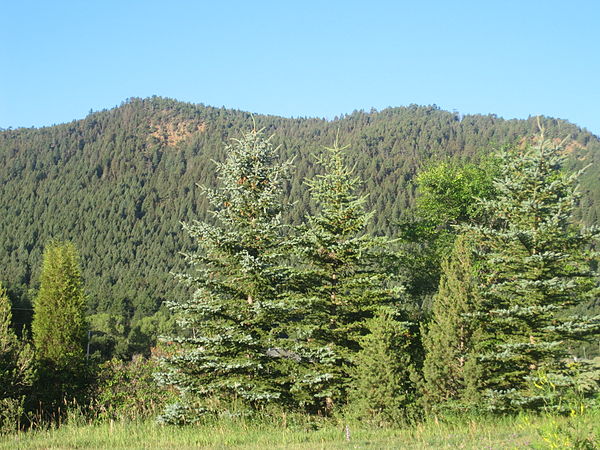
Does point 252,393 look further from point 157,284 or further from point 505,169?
point 157,284

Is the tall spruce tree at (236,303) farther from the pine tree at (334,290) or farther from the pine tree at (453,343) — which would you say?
the pine tree at (453,343)

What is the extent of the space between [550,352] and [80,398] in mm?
13788

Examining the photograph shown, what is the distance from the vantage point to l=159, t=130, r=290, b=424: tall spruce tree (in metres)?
13.0

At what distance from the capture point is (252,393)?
1264 cm

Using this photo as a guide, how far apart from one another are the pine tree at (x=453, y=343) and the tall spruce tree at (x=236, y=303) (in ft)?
11.9

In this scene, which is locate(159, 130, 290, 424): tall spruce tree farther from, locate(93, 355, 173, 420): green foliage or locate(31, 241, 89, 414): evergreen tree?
locate(31, 241, 89, 414): evergreen tree

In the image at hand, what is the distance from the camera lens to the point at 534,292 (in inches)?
533

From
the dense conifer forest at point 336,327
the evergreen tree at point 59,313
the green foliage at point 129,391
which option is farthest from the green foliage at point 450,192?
the evergreen tree at point 59,313

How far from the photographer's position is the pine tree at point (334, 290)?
535 inches

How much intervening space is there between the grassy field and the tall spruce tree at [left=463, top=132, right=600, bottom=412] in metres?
2.84

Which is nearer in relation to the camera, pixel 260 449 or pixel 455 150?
pixel 260 449

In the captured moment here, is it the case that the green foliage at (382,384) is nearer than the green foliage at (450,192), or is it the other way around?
the green foliage at (382,384)

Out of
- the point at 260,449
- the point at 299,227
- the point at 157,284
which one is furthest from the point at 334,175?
the point at 157,284

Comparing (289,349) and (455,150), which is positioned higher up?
(455,150)
